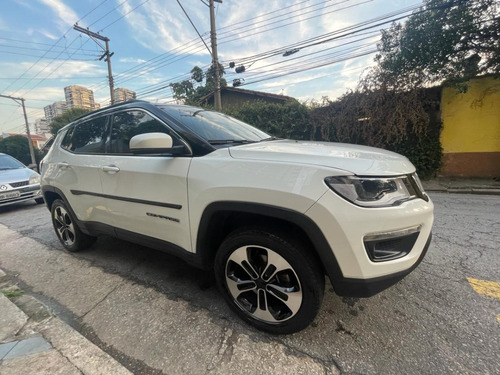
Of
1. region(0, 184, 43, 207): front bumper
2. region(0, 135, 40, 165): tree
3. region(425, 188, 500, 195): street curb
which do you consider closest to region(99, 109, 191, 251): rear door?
region(0, 184, 43, 207): front bumper

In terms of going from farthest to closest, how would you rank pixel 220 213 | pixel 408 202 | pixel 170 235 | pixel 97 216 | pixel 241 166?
pixel 97 216 < pixel 170 235 < pixel 220 213 < pixel 241 166 < pixel 408 202

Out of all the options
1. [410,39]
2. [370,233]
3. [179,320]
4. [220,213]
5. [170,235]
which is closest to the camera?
[370,233]

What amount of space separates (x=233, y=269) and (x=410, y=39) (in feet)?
29.4

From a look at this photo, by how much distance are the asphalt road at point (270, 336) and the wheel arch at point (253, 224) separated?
20.0 inches

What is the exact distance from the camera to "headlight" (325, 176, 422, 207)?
4.73 ft

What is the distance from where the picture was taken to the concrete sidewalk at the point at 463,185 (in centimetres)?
666

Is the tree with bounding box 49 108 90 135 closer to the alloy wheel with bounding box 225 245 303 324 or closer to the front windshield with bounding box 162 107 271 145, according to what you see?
the front windshield with bounding box 162 107 271 145

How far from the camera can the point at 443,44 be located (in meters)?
7.19

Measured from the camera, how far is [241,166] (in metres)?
1.71

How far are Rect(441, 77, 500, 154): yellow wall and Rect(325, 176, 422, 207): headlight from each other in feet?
27.8

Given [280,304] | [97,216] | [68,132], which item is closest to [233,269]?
[280,304]

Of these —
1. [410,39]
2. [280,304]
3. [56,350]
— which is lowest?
[56,350]

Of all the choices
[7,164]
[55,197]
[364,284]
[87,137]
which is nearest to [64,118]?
[7,164]

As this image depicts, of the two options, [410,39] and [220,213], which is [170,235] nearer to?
[220,213]
